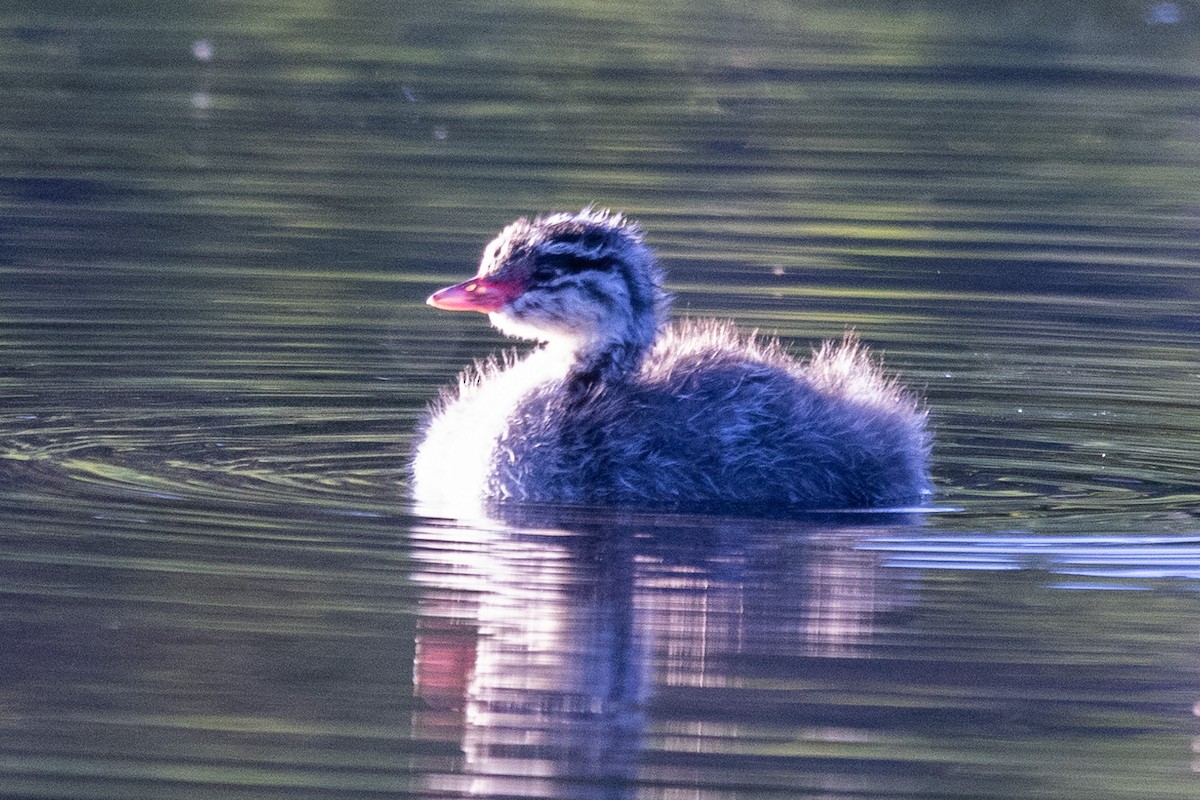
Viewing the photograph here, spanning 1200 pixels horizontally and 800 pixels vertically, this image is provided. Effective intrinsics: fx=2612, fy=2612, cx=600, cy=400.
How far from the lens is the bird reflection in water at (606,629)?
7238mm

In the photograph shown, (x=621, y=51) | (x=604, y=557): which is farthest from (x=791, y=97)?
(x=604, y=557)

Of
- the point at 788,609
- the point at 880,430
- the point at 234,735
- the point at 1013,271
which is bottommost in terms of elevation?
the point at 234,735

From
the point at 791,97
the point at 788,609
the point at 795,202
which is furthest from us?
the point at 791,97

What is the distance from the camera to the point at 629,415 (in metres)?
10.5

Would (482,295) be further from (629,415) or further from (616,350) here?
(629,415)

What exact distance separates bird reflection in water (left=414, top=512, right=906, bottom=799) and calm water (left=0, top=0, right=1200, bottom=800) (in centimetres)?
2

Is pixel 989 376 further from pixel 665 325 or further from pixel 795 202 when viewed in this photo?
pixel 795 202

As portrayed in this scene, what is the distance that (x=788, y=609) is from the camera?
869 centimetres

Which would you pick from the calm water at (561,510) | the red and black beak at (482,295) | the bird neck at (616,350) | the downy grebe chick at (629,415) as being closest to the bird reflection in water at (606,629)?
the calm water at (561,510)

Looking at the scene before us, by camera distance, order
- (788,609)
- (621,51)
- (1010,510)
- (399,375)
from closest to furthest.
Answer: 1. (788,609)
2. (1010,510)
3. (399,375)
4. (621,51)

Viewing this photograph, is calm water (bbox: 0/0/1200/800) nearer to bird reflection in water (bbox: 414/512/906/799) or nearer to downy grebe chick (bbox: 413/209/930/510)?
bird reflection in water (bbox: 414/512/906/799)

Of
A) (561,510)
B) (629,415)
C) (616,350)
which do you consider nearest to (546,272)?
(616,350)

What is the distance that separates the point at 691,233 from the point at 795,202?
62.7 inches

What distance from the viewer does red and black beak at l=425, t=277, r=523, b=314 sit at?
10606mm
